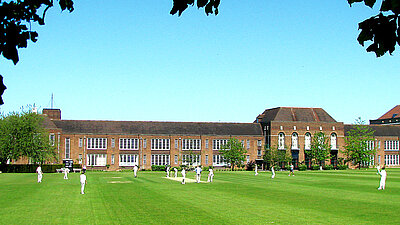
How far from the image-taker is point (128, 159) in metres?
94.1

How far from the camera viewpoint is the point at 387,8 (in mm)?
5023

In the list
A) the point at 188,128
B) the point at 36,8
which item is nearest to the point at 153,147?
the point at 188,128

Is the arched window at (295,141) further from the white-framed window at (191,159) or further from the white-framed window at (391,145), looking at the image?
the white-framed window at (391,145)

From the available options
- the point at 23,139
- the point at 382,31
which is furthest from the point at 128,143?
the point at 382,31

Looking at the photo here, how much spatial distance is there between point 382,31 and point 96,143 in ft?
296

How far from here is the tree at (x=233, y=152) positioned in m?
93.1

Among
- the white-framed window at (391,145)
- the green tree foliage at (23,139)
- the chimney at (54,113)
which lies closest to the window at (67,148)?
the green tree foliage at (23,139)

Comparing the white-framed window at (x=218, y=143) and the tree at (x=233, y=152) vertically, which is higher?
the white-framed window at (x=218, y=143)

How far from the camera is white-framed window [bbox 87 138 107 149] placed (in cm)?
9244

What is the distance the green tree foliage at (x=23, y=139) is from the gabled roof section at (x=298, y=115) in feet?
143

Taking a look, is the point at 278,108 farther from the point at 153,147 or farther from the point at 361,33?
the point at 361,33

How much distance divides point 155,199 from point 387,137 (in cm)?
9196

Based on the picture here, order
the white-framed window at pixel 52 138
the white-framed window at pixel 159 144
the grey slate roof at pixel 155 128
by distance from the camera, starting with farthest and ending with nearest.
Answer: the white-framed window at pixel 159 144
the grey slate roof at pixel 155 128
the white-framed window at pixel 52 138

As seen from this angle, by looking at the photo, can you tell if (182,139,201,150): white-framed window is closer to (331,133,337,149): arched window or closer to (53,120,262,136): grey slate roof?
(53,120,262,136): grey slate roof
